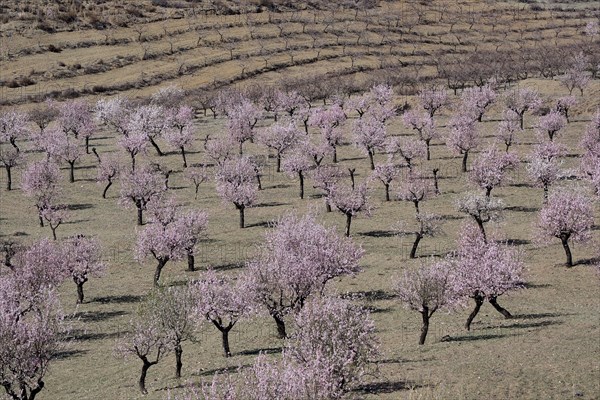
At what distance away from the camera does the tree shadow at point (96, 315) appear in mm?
51625

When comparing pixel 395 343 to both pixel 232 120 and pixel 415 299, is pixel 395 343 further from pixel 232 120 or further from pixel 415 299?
pixel 232 120

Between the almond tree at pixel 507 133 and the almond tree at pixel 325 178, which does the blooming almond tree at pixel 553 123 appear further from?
the almond tree at pixel 325 178

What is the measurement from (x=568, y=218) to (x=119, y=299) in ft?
119

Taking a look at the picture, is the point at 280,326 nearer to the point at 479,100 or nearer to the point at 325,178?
the point at 325,178

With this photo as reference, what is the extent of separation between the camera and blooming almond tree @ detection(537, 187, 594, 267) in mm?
52719

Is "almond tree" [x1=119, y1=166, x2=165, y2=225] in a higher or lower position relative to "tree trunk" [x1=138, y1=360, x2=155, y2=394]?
higher

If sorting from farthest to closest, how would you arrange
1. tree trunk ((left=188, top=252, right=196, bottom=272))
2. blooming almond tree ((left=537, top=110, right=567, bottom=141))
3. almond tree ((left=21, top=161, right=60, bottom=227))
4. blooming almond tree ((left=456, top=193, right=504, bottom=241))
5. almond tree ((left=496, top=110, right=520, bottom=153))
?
almond tree ((left=496, top=110, right=520, bottom=153)), blooming almond tree ((left=537, top=110, right=567, bottom=141)), almond tree ((left=21, top=161, right=60, bottom=227)), tree trunk ((left=188, top=252, right=196, bottom=272)), blooming almond tree ((left=456, top=193, right=504, bottom=241))

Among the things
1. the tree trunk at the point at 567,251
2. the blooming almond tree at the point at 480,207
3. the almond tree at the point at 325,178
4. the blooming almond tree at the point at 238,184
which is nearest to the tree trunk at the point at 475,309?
the tree trunk at the point at 567,251

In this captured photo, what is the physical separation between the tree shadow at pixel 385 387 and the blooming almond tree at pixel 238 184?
4174 cm

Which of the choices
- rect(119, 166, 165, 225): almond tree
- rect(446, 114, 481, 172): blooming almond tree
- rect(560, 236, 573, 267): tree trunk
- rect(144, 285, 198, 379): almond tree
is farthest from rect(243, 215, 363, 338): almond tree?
rect(446, 114, 481, 172): blooming almond tree

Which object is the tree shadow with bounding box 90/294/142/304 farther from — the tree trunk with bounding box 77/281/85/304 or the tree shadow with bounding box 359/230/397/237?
the tree shadow with bounding box 359/230/397/237

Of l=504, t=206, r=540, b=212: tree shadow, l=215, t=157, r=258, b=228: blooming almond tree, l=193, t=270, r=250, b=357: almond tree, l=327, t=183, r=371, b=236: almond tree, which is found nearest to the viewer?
l=193, t=270, r=250, b=357: almond tree

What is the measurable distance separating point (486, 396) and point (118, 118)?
101 meters

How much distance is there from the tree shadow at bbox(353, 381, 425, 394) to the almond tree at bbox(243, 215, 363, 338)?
9.00m
